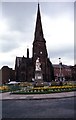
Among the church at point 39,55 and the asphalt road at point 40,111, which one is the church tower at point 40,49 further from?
the asphalt road at point 40,111

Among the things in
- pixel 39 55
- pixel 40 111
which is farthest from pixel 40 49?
pixel 40 111

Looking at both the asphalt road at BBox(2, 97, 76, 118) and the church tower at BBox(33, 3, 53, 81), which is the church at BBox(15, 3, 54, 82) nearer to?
the church tower at BBox(33, 3, 53, 81)

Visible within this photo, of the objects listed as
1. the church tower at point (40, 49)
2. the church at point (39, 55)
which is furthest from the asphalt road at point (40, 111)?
the church tower at point (40, 49)

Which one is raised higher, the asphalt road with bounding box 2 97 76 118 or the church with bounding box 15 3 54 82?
the church with bounding box 15 3 54 82

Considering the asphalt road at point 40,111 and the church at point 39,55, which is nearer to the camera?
the asphalt road at point 40,111

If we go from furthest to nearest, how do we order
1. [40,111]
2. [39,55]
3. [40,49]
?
1. [40,49]
2. [39,55]
3. [40,111]

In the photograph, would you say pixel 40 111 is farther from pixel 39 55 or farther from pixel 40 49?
pixel 40 49

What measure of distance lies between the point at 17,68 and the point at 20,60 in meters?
3.75

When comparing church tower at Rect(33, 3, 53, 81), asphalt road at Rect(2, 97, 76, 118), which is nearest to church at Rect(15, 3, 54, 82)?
church tower at Rect(33, 3, 53, 81)

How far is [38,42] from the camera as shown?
8319cm

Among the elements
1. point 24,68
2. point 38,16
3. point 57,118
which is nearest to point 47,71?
point 24,68

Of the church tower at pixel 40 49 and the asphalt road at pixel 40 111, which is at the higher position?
the church tower at pixel 40 49

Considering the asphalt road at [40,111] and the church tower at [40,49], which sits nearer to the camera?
the asphalt road at [40,111]

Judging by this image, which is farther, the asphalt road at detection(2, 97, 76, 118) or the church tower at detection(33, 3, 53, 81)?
the church tower at detection(33, 3, 53, 81)
